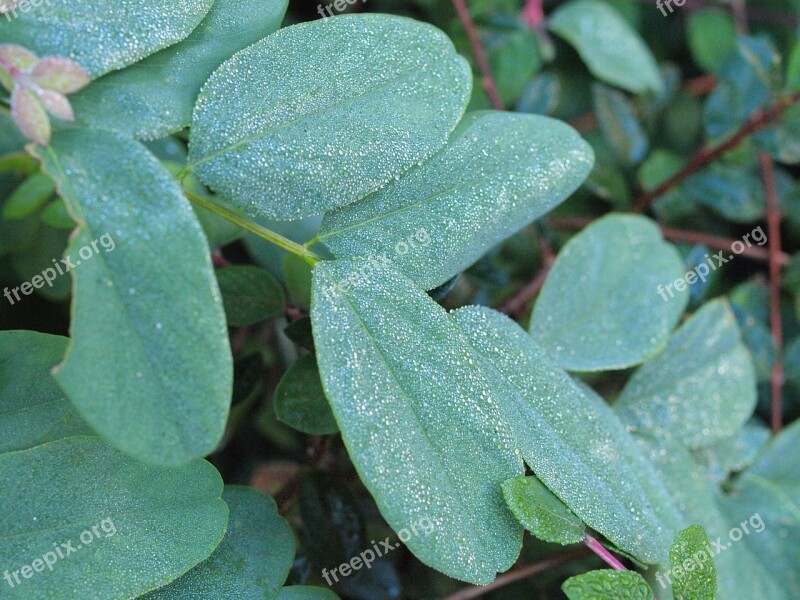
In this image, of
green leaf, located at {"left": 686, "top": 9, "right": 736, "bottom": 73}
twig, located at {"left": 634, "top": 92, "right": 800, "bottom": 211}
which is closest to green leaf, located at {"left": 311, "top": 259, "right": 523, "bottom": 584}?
twig, located at {"left": 634, "top": 92, "right": 800, "bottom": 211}

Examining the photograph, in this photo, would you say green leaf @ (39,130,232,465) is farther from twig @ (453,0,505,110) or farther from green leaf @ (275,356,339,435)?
twig @ (453,0,505,110)

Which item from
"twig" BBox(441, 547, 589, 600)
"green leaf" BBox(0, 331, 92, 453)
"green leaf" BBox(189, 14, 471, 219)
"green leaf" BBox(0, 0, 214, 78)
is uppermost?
"green leaf" BBox(0, 0, 214, 78)

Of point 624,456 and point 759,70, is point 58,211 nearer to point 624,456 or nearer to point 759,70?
point 624,456

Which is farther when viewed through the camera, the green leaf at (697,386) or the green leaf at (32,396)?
the green leaf at (697,386)

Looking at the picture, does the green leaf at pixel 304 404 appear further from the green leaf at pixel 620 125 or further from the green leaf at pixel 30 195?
the green leaf at pixel 620 125

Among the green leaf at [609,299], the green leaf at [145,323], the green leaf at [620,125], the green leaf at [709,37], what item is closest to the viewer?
the green leaf at [145,323]

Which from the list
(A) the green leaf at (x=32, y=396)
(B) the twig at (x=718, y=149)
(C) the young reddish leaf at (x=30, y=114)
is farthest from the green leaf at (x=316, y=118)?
(B) the twig at (x=718, y=149)

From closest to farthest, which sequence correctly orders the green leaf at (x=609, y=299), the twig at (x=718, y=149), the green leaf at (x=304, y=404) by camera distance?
1. the green leaf at (x=304, y=404)
2. the green leaf at (x=609, y=299)
3. the twig at (x=718, y=149)
